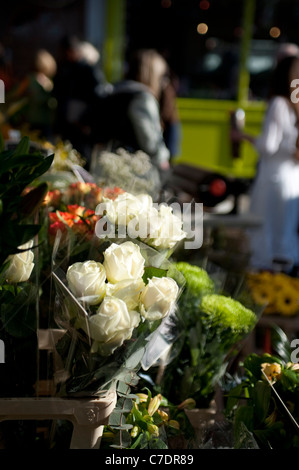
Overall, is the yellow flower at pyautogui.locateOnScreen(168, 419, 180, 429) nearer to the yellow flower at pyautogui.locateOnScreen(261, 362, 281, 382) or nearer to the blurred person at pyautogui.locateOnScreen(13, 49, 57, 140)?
the yellow flower at pyautogui.locateOnScreen(261, 362, 281, 382)

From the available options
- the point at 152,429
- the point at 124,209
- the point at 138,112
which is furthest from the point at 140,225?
the point at 138,112

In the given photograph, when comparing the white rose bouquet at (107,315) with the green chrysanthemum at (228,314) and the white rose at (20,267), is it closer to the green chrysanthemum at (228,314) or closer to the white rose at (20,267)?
the white rose at (20,267)

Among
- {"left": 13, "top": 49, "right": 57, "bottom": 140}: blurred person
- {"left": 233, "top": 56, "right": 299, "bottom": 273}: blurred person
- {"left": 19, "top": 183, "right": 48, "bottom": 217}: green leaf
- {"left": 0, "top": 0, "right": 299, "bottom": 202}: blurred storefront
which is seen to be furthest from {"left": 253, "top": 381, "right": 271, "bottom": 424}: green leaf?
{"left": 0, "top": 0, "right": 299, "bottom": 202}: blurred storefront

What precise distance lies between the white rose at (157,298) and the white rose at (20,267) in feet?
0.73

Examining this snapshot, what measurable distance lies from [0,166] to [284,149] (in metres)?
3.82

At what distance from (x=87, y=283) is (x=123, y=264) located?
7cm

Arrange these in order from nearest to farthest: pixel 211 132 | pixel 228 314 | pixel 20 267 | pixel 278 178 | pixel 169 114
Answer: pixel 20 267 → pixel 228 314 → pixel 278 178 → pixel 169 114 → pixel 211 132

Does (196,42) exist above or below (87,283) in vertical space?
above

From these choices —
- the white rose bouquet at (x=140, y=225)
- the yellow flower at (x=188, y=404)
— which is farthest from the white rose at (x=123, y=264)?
the yellow flower at (x=188, y=404)

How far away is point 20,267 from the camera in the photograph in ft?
3.42

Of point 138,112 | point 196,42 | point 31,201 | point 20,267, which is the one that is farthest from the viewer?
point 196,42

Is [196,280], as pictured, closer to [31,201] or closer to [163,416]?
[163,416]

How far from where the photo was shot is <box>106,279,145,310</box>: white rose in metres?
0.96
